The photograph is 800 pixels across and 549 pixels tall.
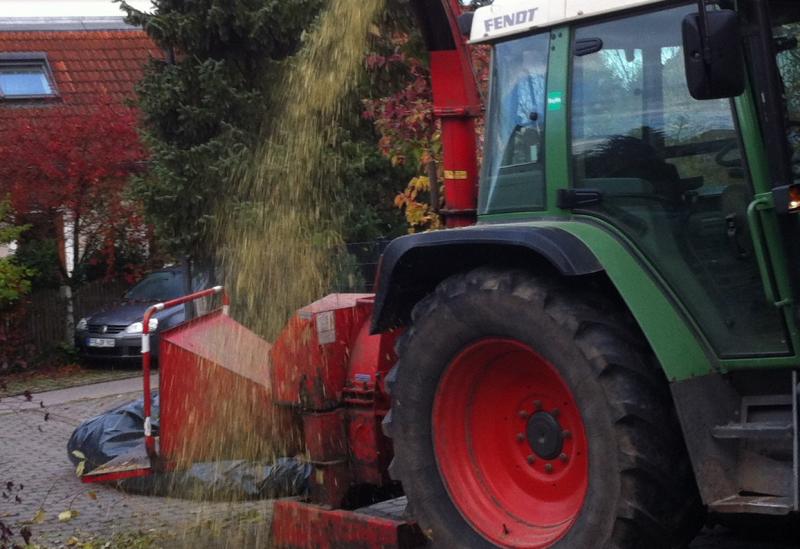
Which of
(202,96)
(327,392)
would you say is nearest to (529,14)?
(327,392)

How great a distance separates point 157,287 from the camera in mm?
16109

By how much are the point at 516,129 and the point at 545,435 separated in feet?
4.19

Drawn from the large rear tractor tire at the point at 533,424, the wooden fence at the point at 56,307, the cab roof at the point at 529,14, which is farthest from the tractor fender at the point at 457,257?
the wooden fence at the point at 56,307

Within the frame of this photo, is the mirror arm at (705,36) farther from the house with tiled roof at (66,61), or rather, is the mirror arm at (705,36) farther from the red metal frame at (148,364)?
the house with tiled roof at (66,61)

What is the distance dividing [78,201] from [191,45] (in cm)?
337

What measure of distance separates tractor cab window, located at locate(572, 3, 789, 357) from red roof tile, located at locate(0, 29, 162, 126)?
1592cm

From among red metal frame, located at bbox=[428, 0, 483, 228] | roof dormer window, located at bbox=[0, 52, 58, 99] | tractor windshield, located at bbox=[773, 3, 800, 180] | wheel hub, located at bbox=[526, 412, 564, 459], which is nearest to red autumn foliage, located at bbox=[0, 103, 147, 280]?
roof dormer window, located at bbox=[0, 52, 58, 99]

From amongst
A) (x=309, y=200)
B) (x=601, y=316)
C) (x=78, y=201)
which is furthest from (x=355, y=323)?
(x=78, y=201)

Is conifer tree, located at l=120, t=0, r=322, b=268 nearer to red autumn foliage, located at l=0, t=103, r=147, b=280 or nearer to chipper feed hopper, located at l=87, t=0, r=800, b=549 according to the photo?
red autumn foliage, located at l=0, t=103, r=147, b=280

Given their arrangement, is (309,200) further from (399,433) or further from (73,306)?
(399,433)

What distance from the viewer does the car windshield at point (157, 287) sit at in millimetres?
15891

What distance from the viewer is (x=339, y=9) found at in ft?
25.8

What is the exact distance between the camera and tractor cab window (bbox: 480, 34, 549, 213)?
4582 mm

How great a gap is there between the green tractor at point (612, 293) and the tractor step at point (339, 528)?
0.73 ft
